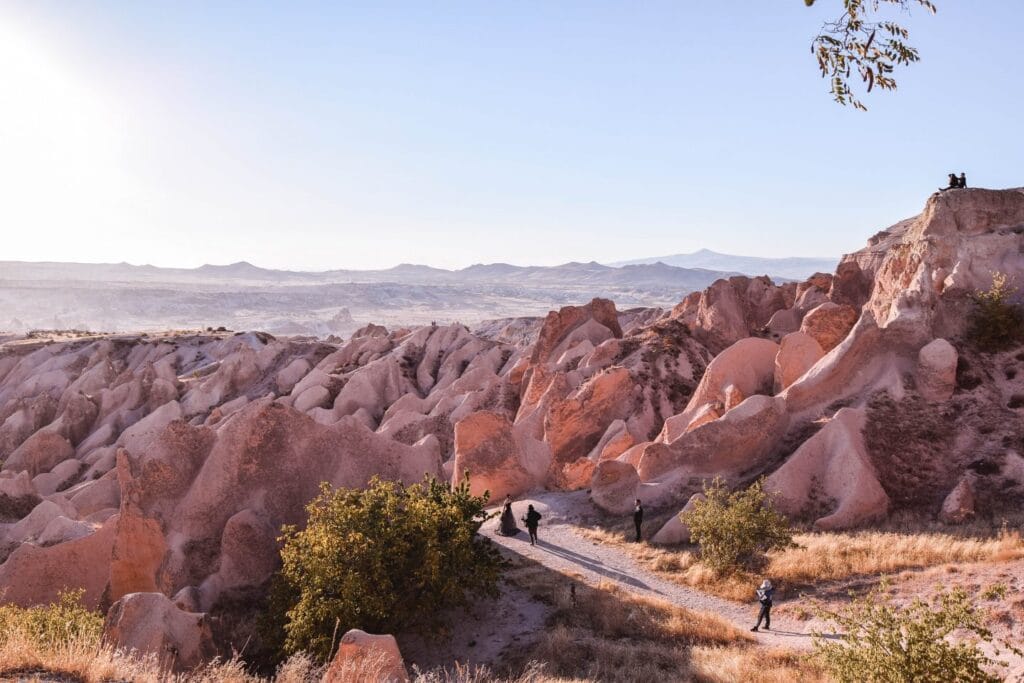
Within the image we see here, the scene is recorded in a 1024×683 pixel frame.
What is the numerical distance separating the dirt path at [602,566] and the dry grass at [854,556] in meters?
0.49

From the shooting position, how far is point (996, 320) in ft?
68.8

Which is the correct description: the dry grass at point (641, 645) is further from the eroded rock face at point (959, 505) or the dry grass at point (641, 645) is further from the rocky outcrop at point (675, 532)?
the eroded rock face at point (959, 505)

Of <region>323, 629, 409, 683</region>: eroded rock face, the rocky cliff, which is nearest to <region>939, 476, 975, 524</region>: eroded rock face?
the rocky cliff

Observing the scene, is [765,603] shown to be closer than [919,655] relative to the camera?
No

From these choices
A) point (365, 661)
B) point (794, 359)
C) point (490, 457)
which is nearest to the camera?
point (365, 661)

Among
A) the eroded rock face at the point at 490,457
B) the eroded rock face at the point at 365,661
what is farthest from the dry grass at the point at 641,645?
the eroded rock face at the point at 490,457

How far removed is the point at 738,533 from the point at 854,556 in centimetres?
249

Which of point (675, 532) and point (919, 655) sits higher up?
point (919, 655)

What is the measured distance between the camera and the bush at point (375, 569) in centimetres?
1242

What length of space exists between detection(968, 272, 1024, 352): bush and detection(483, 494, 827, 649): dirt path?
12406 mm

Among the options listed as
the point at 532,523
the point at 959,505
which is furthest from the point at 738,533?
the point at 532,523

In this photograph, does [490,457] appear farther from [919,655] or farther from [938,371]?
[919,655]

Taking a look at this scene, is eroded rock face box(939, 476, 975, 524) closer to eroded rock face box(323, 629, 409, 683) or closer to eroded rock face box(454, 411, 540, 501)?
eroded rock face box(454, 411, 540, 501)

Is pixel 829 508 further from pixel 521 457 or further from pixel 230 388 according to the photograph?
pixel 230 388
